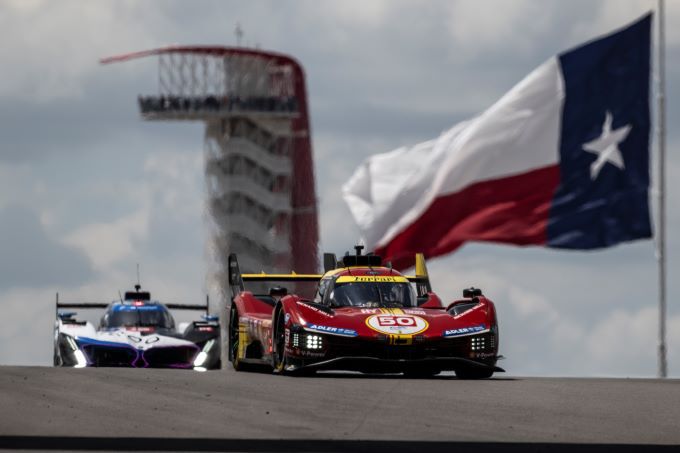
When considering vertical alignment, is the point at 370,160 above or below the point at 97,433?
above

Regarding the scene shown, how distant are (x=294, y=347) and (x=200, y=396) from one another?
5.77 m

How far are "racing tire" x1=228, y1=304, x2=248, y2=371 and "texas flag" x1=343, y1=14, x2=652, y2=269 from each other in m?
4.72

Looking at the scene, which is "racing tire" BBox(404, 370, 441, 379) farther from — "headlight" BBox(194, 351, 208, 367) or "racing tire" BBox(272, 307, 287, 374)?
"headlight" BBox(194, 351, 208, 367)

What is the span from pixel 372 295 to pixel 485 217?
7823 millimetres

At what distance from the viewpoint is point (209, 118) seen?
134m

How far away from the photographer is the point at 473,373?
23906 millimetres

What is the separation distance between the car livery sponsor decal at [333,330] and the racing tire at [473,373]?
66.4 inches

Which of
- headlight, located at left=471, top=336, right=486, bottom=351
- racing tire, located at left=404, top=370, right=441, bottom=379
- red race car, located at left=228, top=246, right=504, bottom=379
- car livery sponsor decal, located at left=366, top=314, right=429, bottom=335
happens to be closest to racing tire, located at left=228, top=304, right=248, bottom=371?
red race car, located at left=228, top=246, right=504, bottom=379

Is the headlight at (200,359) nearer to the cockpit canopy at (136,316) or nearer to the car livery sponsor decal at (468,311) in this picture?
the cockpit canopy at (136,316)

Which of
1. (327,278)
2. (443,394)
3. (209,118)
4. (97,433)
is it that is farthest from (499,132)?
(209,118)

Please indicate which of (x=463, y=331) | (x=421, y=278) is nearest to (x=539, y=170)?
(x=421, y=278)

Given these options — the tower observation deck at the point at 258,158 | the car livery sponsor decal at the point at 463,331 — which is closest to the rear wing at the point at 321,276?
the car livery sponsor decal at the point at 463,331

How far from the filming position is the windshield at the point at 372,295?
24500 mm

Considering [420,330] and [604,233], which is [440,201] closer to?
[604,233]
